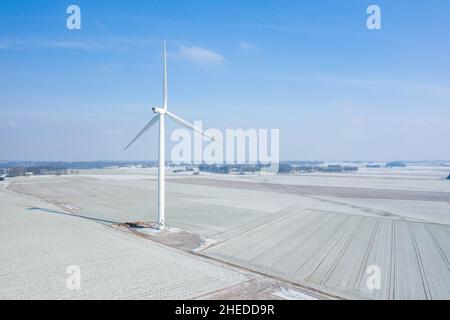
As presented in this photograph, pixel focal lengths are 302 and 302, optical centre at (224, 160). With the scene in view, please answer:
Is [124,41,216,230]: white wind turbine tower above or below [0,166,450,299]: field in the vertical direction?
above

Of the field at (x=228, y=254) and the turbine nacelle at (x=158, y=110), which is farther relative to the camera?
the turbine nacelle at (x=158, y=110)

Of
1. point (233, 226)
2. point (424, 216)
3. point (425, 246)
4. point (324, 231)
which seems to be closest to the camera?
point (425, 246)

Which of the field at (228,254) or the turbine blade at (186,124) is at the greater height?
the turbine blade at (186,124)

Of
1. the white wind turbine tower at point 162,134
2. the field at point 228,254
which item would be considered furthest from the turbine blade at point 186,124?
the field at point 228,254

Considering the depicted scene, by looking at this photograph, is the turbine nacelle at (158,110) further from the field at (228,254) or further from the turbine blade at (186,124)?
the field at (228,254)

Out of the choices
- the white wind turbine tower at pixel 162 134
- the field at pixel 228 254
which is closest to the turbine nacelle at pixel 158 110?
the white wind turbine tower at pixel 162 134

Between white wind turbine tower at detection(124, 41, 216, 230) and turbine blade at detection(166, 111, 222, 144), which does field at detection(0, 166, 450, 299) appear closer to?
white wind turbine tower at detection(124, 41, 216, 230)

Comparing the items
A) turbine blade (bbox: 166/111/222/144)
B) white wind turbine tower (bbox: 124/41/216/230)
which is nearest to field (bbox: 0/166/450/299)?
white wind turbine tower (bbox: 124/41/216/230)

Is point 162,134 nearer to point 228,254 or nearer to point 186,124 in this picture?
point 186,124

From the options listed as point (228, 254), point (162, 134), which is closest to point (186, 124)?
point (162, 134)
